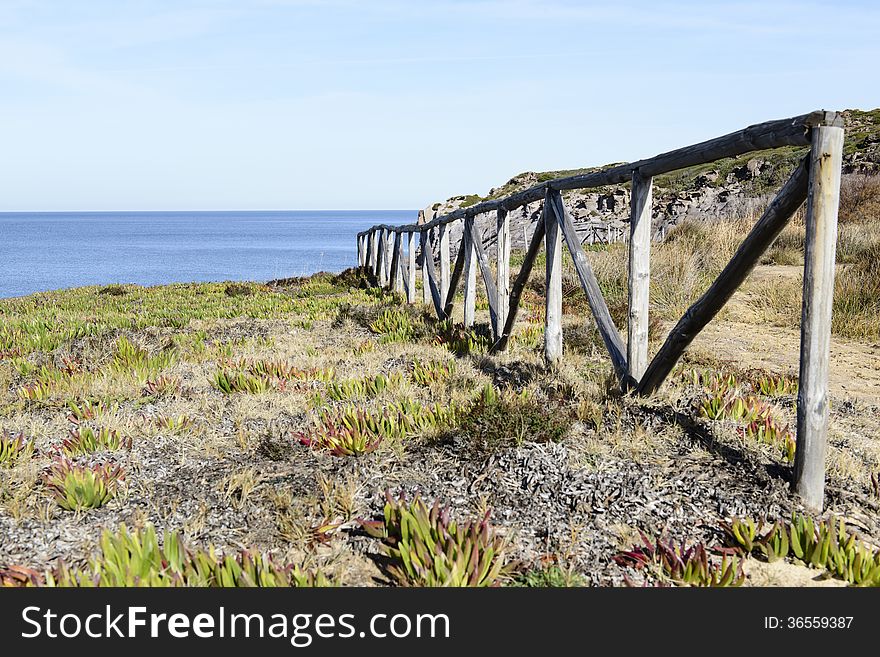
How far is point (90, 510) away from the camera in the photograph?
144 inches

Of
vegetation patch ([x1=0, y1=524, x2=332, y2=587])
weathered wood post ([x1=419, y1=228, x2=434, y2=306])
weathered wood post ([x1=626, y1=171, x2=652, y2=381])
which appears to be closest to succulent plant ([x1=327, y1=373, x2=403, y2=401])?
weathered wood post ([x1=626, y1=171, x2=652, y2=381])

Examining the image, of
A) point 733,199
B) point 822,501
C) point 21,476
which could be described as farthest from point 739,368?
point 733,199

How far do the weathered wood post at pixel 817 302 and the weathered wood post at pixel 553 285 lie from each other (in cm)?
309

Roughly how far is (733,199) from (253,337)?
23.7 metres

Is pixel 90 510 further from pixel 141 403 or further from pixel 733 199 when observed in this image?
pixel 733 199

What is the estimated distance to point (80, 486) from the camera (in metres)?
3.66

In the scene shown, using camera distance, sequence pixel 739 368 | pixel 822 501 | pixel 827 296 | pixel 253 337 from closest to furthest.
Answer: pixel 827 296
pixel 822 501
pixel 739 368
pixel 253 337

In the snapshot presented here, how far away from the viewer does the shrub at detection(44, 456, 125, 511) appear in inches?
143

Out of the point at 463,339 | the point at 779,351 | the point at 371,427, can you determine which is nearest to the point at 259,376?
the point at 371,427

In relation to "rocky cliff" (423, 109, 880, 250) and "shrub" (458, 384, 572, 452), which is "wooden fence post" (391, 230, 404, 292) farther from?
"rocky cliff" (423, 109, 880, 250)

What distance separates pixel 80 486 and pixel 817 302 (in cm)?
385

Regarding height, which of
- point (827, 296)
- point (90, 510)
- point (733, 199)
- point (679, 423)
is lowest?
point (90, 510)

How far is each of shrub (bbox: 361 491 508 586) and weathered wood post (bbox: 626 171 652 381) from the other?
224 cm

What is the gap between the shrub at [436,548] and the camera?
9.25 ft
